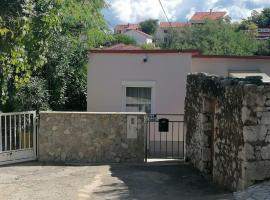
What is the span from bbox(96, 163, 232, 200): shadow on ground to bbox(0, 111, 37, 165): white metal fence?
236 cm

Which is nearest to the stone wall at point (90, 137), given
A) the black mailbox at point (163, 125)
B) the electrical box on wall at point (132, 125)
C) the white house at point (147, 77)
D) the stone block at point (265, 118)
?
the electrical box on wall at point (132, 125)

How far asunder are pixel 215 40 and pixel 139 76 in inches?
1701

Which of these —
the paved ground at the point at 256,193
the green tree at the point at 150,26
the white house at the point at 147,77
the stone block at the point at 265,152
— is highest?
the green tree at the point at 150,26

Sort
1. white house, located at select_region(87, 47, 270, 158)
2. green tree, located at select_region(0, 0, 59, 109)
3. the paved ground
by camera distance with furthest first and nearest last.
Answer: white house, located at select_region(87, 47, 270, 158), the paved ground, green tree, located at select_region(0, 0, 59, 109)

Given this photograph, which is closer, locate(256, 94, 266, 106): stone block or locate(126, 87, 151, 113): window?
locate(256, 94, 266, 106): stone block

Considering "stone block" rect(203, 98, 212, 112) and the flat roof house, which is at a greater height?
the flat roof house

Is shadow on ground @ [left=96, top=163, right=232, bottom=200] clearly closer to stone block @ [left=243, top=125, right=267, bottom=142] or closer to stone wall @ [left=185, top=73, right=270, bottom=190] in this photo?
stone wall @ [left=185, top=73, right=270, bottom=190]

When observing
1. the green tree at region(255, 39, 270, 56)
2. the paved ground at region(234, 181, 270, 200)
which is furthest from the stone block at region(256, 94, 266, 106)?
the green tree at region(255, 39, 270, 56)

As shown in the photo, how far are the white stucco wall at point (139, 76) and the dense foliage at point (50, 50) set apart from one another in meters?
1.67

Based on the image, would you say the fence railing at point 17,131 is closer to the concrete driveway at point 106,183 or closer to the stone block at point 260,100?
the concrete driveway at point 106,183

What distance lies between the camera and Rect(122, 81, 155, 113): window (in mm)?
15727

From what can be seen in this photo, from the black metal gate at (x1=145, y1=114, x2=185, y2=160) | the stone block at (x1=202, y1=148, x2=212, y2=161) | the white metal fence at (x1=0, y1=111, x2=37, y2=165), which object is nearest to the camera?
the stone block at (x1=202, y1=148, x2=212, y2=161)

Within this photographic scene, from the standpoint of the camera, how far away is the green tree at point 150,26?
14288cm

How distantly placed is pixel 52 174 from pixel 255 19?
9181 cm
